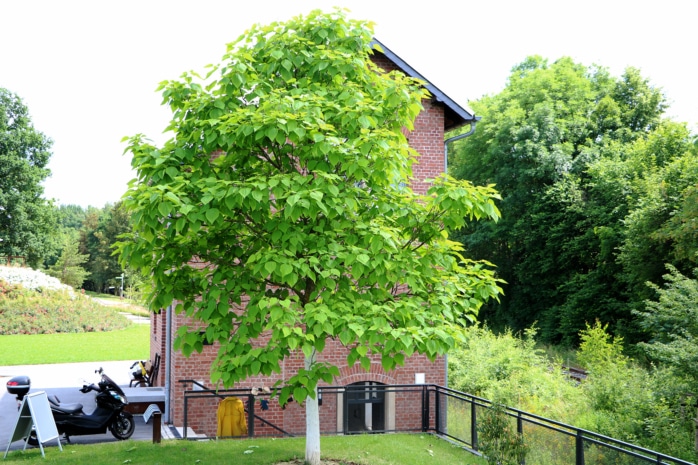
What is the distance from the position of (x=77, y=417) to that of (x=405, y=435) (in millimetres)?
6795

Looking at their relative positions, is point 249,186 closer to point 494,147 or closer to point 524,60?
point 494,147

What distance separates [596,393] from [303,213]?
38.2ft

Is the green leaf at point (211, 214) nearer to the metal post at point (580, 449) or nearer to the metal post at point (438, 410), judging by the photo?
the metal post at point (580, 449)

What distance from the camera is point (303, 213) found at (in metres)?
9.30

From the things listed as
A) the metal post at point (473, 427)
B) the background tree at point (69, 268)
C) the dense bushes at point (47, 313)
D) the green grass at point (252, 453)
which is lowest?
the green grass at point (252, 453)

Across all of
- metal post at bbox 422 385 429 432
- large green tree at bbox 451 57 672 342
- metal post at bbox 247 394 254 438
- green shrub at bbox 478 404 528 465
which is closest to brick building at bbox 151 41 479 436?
metal post at bbox 422 385 429 432

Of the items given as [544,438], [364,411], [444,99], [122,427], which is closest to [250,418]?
[122,427]

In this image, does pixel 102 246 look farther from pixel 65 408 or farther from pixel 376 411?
pixel 376 411

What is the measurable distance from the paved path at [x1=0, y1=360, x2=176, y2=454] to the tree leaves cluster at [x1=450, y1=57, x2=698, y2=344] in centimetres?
2204

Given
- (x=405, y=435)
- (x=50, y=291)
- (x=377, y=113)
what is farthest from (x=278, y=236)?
(x=50, y=291)

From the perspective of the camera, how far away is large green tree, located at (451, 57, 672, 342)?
36.3 metres

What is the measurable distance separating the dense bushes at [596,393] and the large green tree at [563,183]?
13768 mm

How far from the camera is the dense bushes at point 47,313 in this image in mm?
45594

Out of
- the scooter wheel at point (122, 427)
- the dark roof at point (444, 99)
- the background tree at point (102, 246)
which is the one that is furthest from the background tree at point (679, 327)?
the background tree at point (102, 246)
